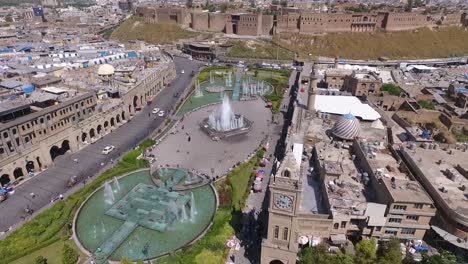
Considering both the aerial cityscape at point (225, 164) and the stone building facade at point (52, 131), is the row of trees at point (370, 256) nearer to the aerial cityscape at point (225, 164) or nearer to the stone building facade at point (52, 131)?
the aerial cityscape at point (225, 164)

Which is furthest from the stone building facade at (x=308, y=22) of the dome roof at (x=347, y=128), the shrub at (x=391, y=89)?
the dome roof at (x=347, y=128)

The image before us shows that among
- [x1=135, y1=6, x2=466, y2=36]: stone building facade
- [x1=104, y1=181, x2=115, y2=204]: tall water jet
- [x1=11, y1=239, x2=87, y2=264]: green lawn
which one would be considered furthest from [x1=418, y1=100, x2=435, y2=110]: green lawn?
[x1=135, y1=6, x2=466, y2=36]: stone building facade

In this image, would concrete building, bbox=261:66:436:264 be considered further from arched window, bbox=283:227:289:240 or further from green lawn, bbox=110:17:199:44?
green lawn, bbox=110:17:199:44

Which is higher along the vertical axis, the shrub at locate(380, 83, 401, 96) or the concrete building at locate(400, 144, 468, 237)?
the shrub at locate(380, 83, 401, 96)

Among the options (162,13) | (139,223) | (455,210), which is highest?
(162,13)

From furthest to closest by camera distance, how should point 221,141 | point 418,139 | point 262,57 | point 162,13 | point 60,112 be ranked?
point 162,13 → point 262,57 → point 221,141 → point 60,112 → point 418,139

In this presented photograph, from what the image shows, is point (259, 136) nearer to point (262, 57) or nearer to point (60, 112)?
point (60, 112)

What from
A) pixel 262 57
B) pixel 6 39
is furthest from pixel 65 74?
pixel 6 39
